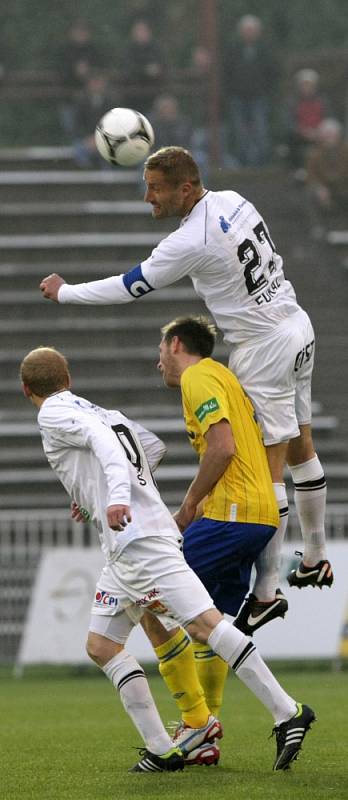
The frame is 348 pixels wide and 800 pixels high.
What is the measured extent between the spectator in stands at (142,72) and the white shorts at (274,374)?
1212 cm

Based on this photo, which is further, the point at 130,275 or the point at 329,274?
the point at 329,274

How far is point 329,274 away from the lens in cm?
2027

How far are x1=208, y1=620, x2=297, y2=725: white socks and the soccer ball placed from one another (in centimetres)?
246

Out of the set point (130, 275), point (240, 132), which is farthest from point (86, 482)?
point (240, 132)

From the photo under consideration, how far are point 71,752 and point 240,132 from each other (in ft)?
41.1

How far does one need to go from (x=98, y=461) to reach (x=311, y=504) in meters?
1.61

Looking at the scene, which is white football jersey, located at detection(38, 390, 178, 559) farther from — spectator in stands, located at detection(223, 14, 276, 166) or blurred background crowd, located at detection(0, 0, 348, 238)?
spectator in stands, located at detection(223, 14, 276, 166)

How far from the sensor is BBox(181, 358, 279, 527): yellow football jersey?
7.70 metres

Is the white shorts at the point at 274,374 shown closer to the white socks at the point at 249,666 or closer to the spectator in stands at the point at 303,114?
the white socks at the point at 249,666

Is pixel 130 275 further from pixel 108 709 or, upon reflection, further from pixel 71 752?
pixel 108 709

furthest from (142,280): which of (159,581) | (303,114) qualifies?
(303,114)

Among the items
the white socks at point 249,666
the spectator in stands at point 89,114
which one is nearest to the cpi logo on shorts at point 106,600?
the white socks at point 249,666

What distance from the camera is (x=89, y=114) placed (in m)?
19.9

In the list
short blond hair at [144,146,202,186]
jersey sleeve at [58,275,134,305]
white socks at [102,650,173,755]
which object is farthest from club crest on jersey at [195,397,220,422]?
white socks at [102,650,173,755]
